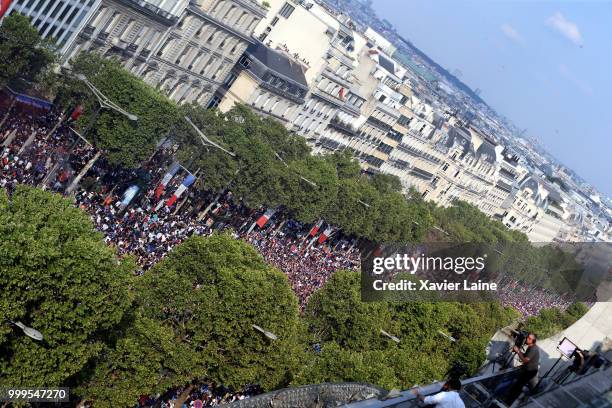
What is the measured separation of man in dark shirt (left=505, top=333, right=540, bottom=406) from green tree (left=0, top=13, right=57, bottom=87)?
42956mm

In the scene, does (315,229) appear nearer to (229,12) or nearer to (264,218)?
(264,218)

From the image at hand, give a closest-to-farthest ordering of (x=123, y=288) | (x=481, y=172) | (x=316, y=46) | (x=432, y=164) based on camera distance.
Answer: (x=123, y=288)
(x=316, y=46)
(x=432, y=164)
(x=481, y=172)

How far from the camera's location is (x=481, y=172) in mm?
161375

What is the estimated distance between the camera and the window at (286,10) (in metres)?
99.7

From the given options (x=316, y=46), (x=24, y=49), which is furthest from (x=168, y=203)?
(x=316, y=46)

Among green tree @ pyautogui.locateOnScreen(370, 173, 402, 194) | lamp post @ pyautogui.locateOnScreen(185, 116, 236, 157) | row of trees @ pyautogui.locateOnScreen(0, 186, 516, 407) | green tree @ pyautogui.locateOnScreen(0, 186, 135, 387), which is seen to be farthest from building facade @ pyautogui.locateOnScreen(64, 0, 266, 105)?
green tree @ pyautogui.locateOnScreen(0, 186, 135, 387)

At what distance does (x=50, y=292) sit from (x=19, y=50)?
104ft

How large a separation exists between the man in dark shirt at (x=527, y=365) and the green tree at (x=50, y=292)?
14259 millimetres

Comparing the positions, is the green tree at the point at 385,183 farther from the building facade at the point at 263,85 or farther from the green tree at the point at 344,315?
the green tree at the point at 344,315

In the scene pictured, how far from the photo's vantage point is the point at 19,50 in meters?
50.3

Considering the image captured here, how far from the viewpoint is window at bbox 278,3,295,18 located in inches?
3926

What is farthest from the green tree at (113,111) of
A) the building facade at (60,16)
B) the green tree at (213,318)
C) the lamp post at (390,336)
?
the lamp post at (390,336)

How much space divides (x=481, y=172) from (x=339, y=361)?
426 feet

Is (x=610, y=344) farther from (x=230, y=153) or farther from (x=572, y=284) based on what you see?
(x=572, y=284)
